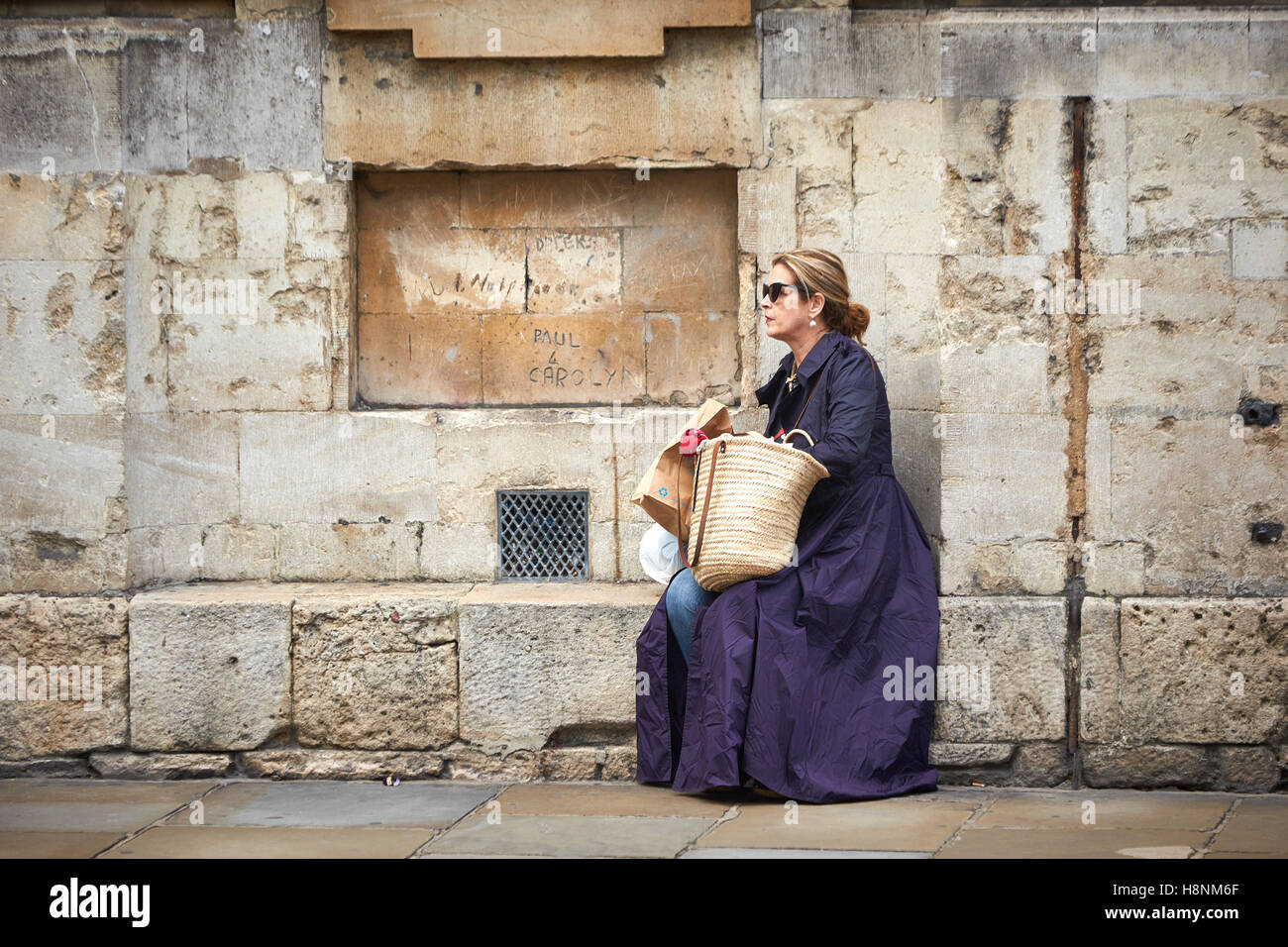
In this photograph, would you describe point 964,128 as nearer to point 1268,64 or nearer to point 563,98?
point 1268,64

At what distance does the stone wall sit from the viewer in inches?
204

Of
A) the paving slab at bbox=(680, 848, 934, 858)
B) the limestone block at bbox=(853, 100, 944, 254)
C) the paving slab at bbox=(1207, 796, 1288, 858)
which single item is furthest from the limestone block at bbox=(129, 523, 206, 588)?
the paving slab at bbox=(1207, 796, 1288, 858)

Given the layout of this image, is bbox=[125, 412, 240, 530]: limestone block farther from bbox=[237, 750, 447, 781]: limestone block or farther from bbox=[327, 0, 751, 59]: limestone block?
bbox=[327, 0, 751, 59]: limestone block

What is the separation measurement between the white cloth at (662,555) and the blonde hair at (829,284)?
0.95 m

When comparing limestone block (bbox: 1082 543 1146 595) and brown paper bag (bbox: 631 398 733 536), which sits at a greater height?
brown paper bag (bbox: 631 398 733 536)

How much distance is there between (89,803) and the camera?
4.99 meters

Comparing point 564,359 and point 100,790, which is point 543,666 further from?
point 100,790

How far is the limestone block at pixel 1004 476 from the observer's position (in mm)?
5234

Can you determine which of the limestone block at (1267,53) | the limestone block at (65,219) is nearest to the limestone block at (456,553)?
the limestone block at (65,219)

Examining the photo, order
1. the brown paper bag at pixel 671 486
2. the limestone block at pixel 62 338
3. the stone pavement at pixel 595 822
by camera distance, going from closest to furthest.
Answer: the stone pavement at pixel 595 822 < the brown paper bag at pixel 671 486 < the limestone block at pixel 62 338

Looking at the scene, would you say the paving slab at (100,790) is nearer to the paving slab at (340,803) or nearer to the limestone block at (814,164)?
the paving slab at (340,803)

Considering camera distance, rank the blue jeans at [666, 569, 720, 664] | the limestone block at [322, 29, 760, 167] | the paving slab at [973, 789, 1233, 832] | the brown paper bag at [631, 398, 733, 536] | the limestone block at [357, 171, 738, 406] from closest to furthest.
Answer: the paving slab at [973, 789, 1233, 832], the brown paper bag at [631, 398, 733, 536], the blue jeans at [666, 569, 720, 664], the limestone block at [322, 29, 760, 167], the limestone block at [357, 171, 738, 406]

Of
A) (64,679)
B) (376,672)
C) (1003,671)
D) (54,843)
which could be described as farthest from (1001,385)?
(64,679)

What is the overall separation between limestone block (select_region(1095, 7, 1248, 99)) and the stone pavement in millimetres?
2549
